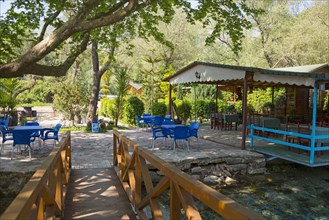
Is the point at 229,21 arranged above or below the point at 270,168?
above

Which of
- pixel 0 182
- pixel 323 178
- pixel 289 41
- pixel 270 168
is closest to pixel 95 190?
pixel 0 182

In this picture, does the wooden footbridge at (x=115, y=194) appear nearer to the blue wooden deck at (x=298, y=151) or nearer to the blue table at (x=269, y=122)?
the blue wooden deck at (x=298, y=151)

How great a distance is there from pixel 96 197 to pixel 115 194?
318mm

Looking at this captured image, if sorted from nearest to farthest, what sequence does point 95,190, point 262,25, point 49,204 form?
point 49,204, point 95,190, point 262,25

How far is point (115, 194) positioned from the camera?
493cm

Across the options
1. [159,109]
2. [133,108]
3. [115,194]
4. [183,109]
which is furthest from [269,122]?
[183,109]

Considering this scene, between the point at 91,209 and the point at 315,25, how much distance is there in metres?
19.0

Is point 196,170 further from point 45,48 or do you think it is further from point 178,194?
point 178,194

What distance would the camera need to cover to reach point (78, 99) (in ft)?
49.0

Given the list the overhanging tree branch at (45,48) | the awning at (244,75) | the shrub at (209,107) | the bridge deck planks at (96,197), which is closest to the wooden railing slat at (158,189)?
the bridge deck planks at (96,197)

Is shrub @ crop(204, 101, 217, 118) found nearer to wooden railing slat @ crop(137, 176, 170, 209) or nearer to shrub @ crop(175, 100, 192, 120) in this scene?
shrub @ crop(175, 100, 192, 120)

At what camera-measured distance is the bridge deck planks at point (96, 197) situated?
4070 mm

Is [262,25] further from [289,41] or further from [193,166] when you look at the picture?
[193,166]

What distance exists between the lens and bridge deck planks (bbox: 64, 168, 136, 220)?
4070mm
